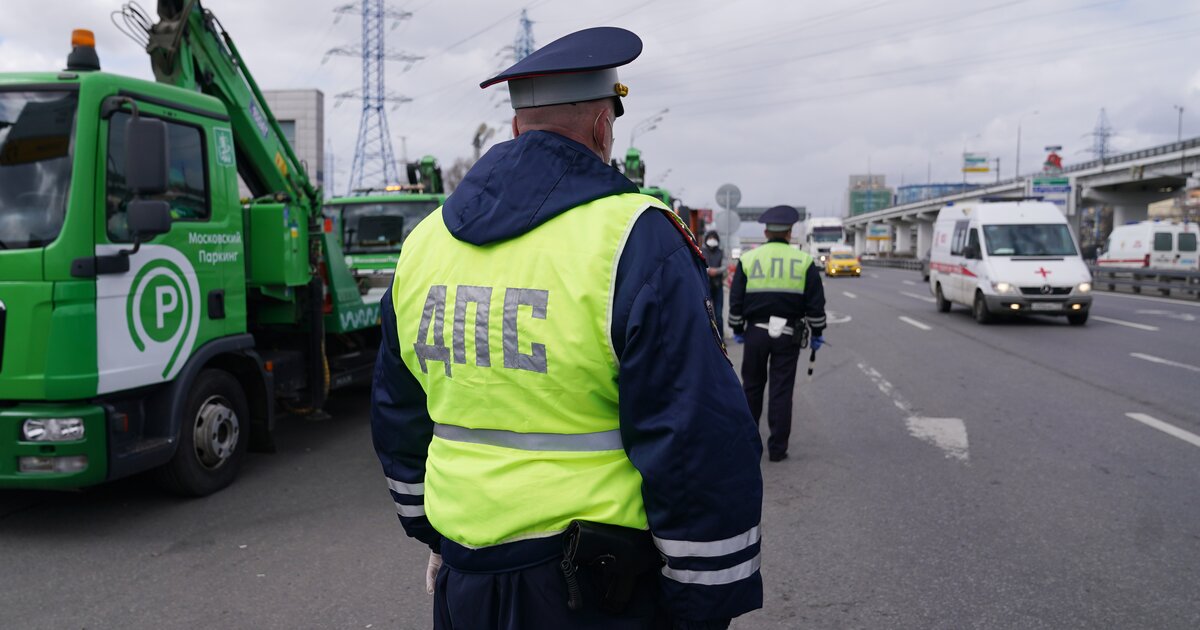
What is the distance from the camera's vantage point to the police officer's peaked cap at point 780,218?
7297 mm

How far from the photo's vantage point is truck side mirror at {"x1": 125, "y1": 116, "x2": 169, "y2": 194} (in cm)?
498

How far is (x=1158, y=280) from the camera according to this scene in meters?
27.0

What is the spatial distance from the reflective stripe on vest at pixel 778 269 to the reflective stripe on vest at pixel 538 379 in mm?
5359

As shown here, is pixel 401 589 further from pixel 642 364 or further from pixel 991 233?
pixel 991 233

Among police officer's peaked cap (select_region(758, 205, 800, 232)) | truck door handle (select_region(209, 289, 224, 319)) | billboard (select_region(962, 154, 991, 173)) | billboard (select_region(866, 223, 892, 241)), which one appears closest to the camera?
truck door handle (select_region(209, 289, 224, 319))

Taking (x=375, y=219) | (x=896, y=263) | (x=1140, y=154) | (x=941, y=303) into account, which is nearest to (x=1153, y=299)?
(x=941, y=303)

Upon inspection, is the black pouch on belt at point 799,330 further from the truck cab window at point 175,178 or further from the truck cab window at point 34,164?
the truck cab window at point 34,164

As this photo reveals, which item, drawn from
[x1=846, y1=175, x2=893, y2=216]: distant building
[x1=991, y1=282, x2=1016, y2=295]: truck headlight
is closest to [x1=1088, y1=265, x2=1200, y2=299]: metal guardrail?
[x1=991, y1=282, x2=1016, y2=295]: truck headlight

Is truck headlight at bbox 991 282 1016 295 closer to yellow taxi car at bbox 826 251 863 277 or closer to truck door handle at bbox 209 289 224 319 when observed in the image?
truck door handle at bbox 209 289 224 319

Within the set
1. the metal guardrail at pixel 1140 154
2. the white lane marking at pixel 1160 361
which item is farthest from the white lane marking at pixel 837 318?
the metal guardrail at pixel 1140 154

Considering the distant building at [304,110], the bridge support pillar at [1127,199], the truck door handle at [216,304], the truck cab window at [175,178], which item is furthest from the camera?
the bridge support pillar at [1127,199]

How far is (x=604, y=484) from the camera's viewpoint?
183cm

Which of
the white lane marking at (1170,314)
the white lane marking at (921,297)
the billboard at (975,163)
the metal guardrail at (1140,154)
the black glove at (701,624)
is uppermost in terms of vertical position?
the billboard at (975,163)

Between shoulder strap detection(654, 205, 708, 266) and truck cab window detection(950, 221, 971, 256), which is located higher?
truck cab window detection(950, 221, 971, 256)
